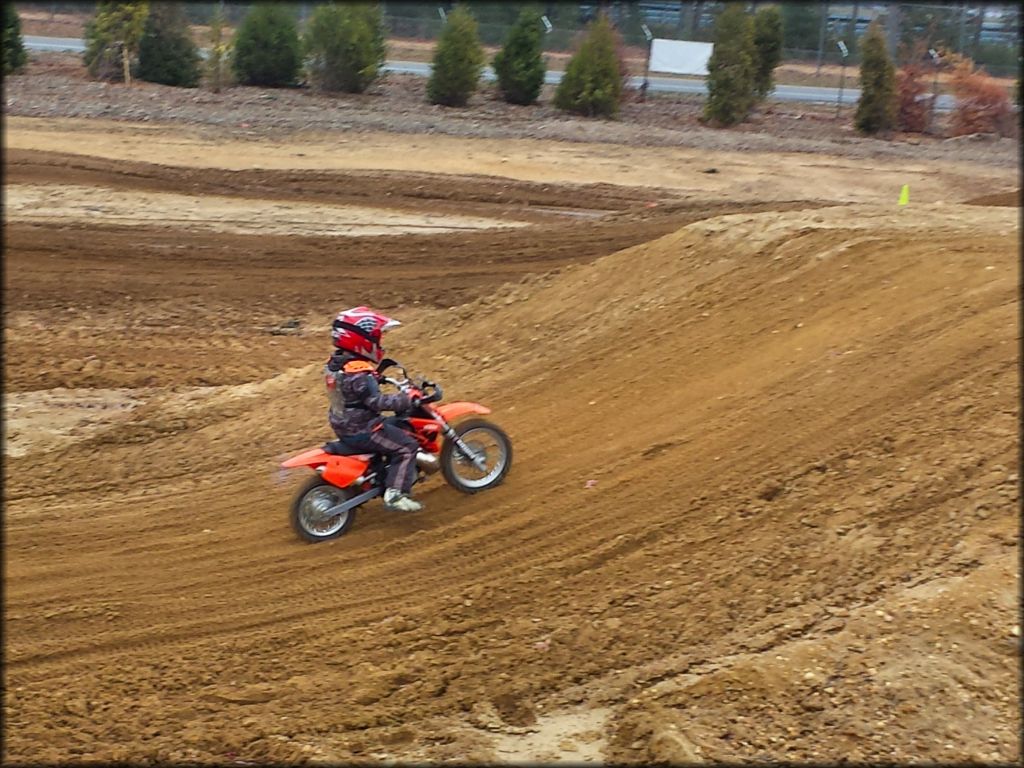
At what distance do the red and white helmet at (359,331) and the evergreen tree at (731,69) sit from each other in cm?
2121

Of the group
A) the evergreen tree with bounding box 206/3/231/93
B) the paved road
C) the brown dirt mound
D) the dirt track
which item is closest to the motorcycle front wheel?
the dirt track

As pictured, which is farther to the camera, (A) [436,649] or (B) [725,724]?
(A) [436,649]

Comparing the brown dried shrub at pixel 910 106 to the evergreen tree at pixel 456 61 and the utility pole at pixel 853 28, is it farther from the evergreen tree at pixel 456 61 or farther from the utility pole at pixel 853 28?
the utility pole at pixel 853 28

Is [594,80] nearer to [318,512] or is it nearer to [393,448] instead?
[393,448]

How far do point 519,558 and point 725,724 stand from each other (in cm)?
219

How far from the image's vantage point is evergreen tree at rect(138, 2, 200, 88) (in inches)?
1041

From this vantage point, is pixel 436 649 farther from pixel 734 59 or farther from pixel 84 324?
pixel 734 59

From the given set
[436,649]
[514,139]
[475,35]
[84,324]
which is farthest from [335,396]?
[475,35]

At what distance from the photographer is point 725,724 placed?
637 cm

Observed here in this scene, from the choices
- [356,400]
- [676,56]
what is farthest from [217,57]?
[356,400]

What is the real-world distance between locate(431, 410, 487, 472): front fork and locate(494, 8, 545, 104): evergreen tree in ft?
68.4

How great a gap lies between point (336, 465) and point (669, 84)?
1110 inches

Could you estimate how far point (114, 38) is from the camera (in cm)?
2583

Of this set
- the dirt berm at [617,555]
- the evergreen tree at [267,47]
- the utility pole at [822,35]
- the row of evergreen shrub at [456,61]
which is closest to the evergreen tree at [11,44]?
the row of evergreen shrub at [456,61]
